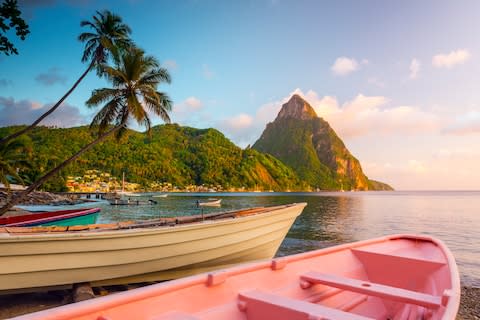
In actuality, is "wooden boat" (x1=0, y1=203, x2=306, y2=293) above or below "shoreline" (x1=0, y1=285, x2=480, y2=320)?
above

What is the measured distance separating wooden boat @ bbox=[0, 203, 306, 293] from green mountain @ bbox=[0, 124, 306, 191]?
73159 millimetres

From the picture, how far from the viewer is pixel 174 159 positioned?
12644 cm

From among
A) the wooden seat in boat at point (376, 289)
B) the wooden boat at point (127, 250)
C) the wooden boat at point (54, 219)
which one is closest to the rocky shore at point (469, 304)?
the wooden boat at point (127, 250)

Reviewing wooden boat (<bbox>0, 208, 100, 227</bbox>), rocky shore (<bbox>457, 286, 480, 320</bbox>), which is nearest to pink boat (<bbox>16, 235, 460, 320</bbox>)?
rocky shore (<bbox>457, 286, 480, 320</bbox>)

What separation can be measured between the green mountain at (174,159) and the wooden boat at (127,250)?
240 feet

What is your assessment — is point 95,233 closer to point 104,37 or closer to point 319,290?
point 319,290

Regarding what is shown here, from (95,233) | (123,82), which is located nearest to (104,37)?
(123,82)

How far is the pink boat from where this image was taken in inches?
106

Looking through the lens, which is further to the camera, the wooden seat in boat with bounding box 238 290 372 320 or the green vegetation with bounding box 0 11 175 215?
the green vegetation with bounding box 0 11 175 215

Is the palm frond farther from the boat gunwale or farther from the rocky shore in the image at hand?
the rocky shore

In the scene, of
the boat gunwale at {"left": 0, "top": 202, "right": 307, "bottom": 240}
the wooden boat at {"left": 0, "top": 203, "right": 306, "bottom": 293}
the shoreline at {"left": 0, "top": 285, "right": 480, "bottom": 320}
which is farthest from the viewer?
the shoreline at {"left": 0, "top": 285, "right": 480, "bottom": 320}

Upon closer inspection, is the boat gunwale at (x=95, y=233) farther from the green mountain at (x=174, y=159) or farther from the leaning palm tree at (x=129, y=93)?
the green mountain at (x=174, y=159)

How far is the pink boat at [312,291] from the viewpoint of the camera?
2.69 metres

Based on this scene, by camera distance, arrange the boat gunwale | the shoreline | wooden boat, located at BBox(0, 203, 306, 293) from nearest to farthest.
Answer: the boat gunwale < wooden boat, located at BBox(0, 203, 306, 293) < the shoreline
